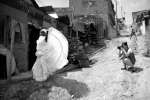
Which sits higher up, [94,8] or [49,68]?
[94,8]

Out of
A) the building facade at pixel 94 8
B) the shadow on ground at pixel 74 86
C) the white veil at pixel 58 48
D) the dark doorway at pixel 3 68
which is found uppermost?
the building facade at pixel 94 8

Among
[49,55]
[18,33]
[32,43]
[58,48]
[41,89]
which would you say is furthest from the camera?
[32,43]

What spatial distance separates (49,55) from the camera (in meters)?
7.39

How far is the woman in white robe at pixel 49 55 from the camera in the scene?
6998 mm

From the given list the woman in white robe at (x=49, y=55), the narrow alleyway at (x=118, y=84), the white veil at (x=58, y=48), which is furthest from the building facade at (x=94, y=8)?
the woman in white robe at (x=49, y=55)

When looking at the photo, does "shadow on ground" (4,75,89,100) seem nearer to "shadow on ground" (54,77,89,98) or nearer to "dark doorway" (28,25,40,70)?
"shadow on ground" (54,77,89,98)

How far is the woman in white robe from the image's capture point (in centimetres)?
700

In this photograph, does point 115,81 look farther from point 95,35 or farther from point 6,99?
point 95,35

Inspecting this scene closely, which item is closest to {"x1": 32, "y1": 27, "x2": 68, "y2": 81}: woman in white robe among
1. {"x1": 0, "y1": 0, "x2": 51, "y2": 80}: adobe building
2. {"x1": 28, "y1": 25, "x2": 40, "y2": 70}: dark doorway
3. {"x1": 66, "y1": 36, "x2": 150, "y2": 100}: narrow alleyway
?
{"x1": 66, "y1": 36, "x2": 150, "y2": 100}: narrow alleyway

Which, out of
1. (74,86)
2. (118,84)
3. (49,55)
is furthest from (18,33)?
(118,84)

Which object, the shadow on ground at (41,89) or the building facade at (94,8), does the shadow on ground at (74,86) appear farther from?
the building facade at (94,8)

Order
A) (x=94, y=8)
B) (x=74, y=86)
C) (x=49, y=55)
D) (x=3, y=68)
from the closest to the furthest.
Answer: (x=74, y=86)
(x=49, y=55)
(x=3, y=68)
(x=94, y=8)

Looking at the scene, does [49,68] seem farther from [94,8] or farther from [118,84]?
[94,8]

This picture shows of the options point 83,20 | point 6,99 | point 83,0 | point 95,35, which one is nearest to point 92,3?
point 83,0
